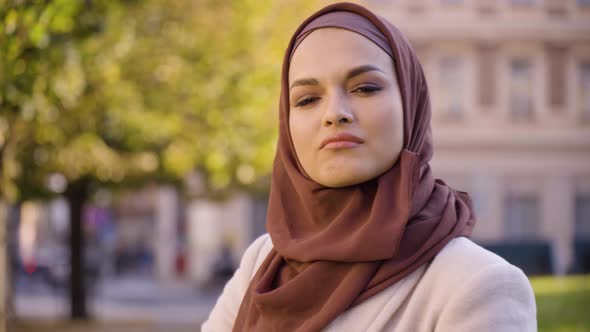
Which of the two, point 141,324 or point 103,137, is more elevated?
point 103,137

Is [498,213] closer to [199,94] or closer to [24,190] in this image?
[24,190]

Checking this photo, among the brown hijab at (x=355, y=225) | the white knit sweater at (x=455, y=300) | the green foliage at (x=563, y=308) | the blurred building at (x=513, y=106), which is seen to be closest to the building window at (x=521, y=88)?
the blurred building at (x=513, y=106)

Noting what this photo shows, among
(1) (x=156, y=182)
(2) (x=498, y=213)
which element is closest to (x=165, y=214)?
(2) (x=498, y=213)

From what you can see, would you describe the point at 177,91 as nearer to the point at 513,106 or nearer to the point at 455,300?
the point at 455,300

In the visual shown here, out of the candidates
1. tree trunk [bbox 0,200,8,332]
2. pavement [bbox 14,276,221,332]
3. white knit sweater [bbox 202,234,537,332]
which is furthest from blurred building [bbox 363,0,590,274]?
white knit sweater [bbox 202,234,537,332]

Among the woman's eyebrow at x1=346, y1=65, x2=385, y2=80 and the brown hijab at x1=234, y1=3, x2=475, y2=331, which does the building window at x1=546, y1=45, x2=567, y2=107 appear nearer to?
the brown hijab at x1=234, y1=3, x2=475, y2=331

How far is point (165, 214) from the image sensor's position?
97.3 feet

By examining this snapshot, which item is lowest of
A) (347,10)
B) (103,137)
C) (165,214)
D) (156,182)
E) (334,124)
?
(165,214)

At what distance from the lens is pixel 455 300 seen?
174cm

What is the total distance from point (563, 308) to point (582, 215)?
60.0 feet

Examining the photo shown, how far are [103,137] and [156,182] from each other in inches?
125

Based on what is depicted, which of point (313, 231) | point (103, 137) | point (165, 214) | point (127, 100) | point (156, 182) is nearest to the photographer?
point (313, 231)

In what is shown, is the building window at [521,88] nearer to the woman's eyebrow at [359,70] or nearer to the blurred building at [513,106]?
the blurred building at [513,106]

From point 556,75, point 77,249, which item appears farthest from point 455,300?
point 556,75
